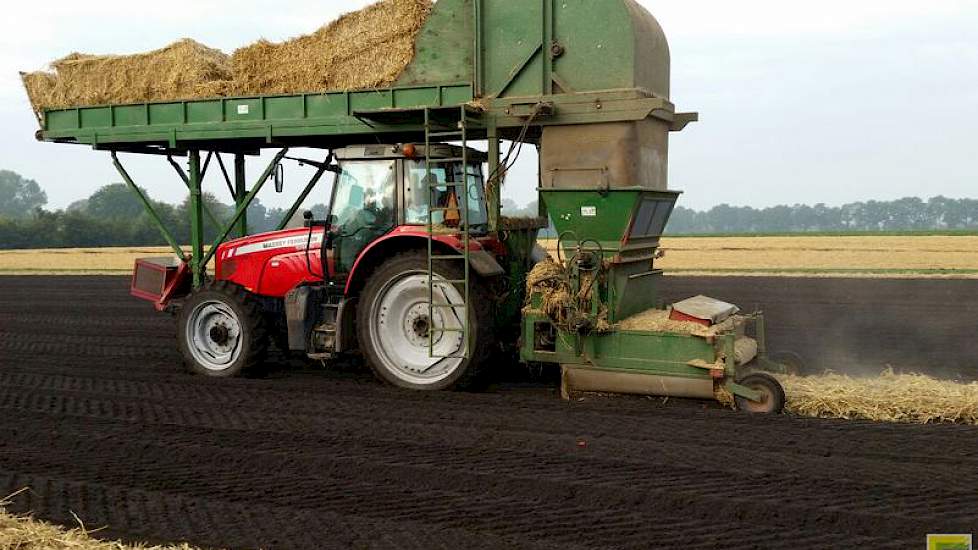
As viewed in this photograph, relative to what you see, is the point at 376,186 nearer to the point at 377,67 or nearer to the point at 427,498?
the point at 377,67

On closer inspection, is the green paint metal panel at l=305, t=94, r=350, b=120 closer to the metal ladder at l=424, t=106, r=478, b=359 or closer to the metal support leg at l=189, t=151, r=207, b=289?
the metal ladder at l=424, t=106, r=478, b=359

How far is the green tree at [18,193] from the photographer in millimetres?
138625

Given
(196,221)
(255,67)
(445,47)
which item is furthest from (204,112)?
(445,47)

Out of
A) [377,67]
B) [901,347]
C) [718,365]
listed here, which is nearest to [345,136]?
[377,67]

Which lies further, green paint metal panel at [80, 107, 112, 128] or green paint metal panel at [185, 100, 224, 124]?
green paint metal panel at [80, 107, 112, 128]

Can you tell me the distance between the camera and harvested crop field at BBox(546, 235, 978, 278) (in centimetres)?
2391

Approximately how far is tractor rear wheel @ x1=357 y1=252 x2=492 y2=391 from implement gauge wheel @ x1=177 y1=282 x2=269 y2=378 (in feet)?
4.67

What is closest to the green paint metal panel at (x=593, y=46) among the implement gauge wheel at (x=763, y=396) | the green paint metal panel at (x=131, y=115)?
the implement gauge wheel at (x=763, y=396)

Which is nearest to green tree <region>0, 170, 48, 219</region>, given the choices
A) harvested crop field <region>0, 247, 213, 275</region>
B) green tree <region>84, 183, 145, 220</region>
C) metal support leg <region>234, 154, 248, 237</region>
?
green tree <region>84, 183, 145, 220</region>

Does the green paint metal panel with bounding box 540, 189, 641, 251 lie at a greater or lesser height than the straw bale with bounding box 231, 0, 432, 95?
lesser

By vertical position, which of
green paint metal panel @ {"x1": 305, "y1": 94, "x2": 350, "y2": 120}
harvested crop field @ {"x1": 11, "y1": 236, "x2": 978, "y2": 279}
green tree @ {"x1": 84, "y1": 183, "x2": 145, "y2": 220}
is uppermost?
green tree @ {"x1": 84, "y1": 183, "x2": 145, "y2": 220}

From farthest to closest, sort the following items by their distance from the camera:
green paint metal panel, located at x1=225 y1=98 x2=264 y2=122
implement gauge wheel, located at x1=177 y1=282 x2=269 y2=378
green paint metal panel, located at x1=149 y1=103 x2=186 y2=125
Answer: green paint metal panel, located at x1=149 y1=103 x2=186 y2=125, green paint metal panel, located at x1=225 y1=98 x2=264 y2=122, implement gauge wheel, located at x1=177 y1=282 x2=269 y2=378

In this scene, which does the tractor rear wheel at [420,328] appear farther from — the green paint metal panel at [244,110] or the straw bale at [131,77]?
the straw bale at [131,77]

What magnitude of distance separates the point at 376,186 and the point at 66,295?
14864mm
